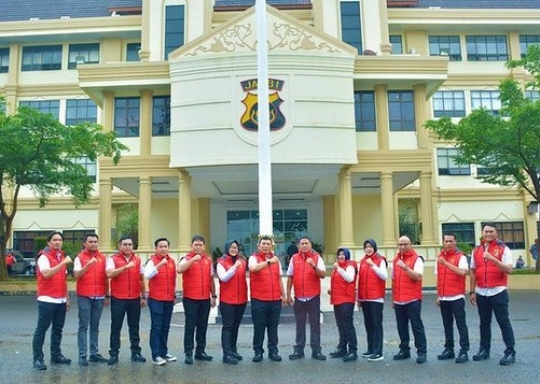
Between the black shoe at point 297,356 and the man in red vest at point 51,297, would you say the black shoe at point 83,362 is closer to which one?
the man in red vest at point 51,297

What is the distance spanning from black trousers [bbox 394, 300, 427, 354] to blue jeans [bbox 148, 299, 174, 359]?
10.6 ft

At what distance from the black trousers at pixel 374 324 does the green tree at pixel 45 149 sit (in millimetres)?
14124

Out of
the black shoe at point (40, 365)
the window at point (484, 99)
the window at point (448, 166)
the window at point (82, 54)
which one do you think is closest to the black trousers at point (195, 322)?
the black shoe at point (40, 365)

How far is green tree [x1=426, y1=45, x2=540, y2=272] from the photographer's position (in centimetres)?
1898

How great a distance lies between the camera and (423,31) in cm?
3325

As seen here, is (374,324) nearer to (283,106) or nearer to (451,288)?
(451,288)

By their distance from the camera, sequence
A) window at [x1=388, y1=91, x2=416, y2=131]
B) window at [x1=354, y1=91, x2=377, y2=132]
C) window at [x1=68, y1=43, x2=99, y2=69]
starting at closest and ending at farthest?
window at [x1=354, y1=91, x2=377, y2=132]
window at [x1=388, y1=91, x2=416, y2=131]
window at [x1=68, y1=43, x2=99, y2=69]

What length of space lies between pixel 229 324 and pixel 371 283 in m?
2.10

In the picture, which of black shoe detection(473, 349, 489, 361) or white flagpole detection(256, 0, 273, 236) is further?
white flagpole detection(256, 0, 273, 236)

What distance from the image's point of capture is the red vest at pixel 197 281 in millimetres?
7945

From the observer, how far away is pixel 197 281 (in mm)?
7973

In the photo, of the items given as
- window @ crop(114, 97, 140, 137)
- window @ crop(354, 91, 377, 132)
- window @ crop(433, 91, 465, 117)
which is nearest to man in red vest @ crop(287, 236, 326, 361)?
window @ crop(354, 91, 377, 132)

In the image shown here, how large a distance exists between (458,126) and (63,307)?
16403 millimetres

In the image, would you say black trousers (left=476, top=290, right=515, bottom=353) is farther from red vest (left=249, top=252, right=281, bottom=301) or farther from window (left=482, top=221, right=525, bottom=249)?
window (left=482, top=221, right=525, bottom=249)
